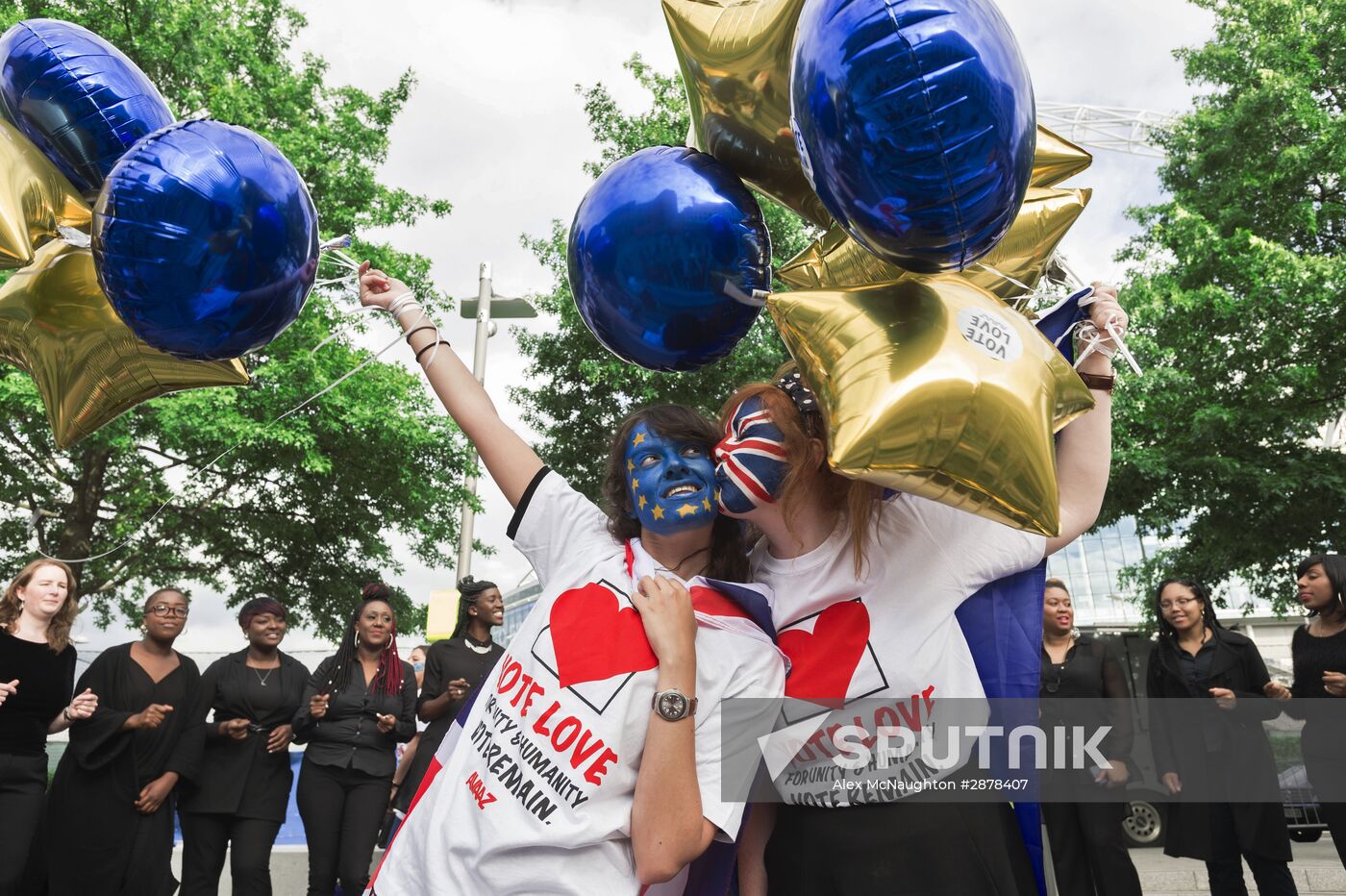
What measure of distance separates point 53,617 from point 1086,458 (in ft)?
15.4

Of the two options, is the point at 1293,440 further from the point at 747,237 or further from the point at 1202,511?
the point at 747,237

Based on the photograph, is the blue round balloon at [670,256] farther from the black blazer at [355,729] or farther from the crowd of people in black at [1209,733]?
the black blazer at [355,729]

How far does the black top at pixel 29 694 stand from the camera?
450cm

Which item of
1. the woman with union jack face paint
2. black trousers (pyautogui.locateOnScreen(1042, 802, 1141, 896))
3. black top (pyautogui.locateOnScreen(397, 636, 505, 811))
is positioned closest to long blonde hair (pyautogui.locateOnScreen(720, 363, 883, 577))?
the woman with union jack face paint

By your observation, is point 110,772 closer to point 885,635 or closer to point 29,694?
point 29,694

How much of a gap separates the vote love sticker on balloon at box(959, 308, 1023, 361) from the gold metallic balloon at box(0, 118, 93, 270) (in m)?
1.89

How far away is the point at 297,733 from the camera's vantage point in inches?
208

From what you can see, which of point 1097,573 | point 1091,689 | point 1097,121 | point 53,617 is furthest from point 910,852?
point 1097,573

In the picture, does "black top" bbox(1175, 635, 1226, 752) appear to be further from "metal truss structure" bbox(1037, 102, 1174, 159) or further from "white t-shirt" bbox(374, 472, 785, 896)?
"metal truss structure" bbox(1037, 102, 1174, 159)

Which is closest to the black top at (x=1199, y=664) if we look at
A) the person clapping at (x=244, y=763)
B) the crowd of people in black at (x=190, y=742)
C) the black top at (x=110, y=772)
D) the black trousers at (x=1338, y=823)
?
the black trousers at (x=1338, y=823)

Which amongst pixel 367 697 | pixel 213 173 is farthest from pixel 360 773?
pixel 213 173

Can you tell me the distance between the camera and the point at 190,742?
16.5 feet

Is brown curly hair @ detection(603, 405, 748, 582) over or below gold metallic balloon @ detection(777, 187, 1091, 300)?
below

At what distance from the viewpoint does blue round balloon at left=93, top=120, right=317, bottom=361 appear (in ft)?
6.17
